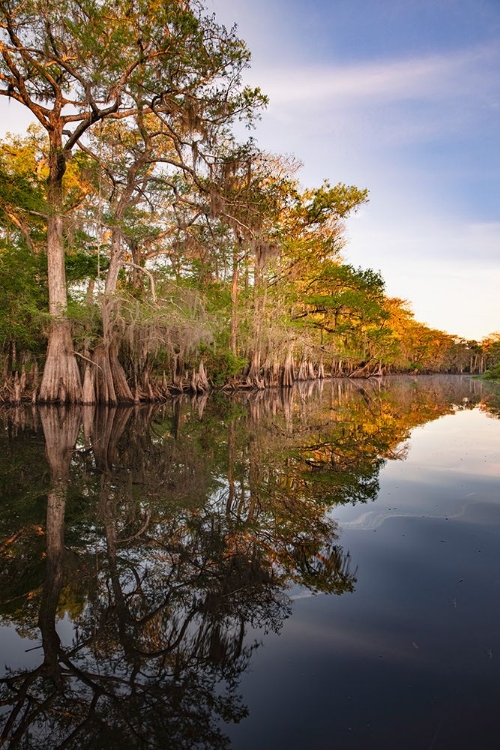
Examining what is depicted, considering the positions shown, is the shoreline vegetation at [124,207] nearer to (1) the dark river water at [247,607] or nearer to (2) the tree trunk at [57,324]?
(2) the tree trunk at [57,324]

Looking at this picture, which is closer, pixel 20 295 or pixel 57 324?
pixel 57 324

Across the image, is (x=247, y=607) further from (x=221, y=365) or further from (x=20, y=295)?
(x=221, y=365)

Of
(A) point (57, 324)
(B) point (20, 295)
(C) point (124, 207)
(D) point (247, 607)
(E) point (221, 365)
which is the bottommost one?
(D) point (247, 607)

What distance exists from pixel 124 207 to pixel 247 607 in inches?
644

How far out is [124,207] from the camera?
665 inches

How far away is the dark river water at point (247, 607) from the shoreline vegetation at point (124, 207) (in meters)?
9.62

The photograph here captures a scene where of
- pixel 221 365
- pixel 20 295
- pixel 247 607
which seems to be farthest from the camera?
pixel 221 365

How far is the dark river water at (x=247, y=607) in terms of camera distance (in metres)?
2.23

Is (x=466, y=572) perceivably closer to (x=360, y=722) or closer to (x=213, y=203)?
(x=360, y=722)

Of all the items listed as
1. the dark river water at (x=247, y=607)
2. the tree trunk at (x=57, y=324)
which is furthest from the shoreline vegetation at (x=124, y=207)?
the dark river water at (x=247, y=607)

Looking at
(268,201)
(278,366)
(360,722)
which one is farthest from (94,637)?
(278,366)

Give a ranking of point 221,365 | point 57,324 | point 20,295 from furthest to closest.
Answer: point 221,365 < point 20,295 < point 57,324

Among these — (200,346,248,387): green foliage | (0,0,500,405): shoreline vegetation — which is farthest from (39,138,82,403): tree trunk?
(200,346,248,387): green foliage

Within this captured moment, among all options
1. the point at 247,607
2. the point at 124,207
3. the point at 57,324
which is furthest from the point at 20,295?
the point at 247,607
